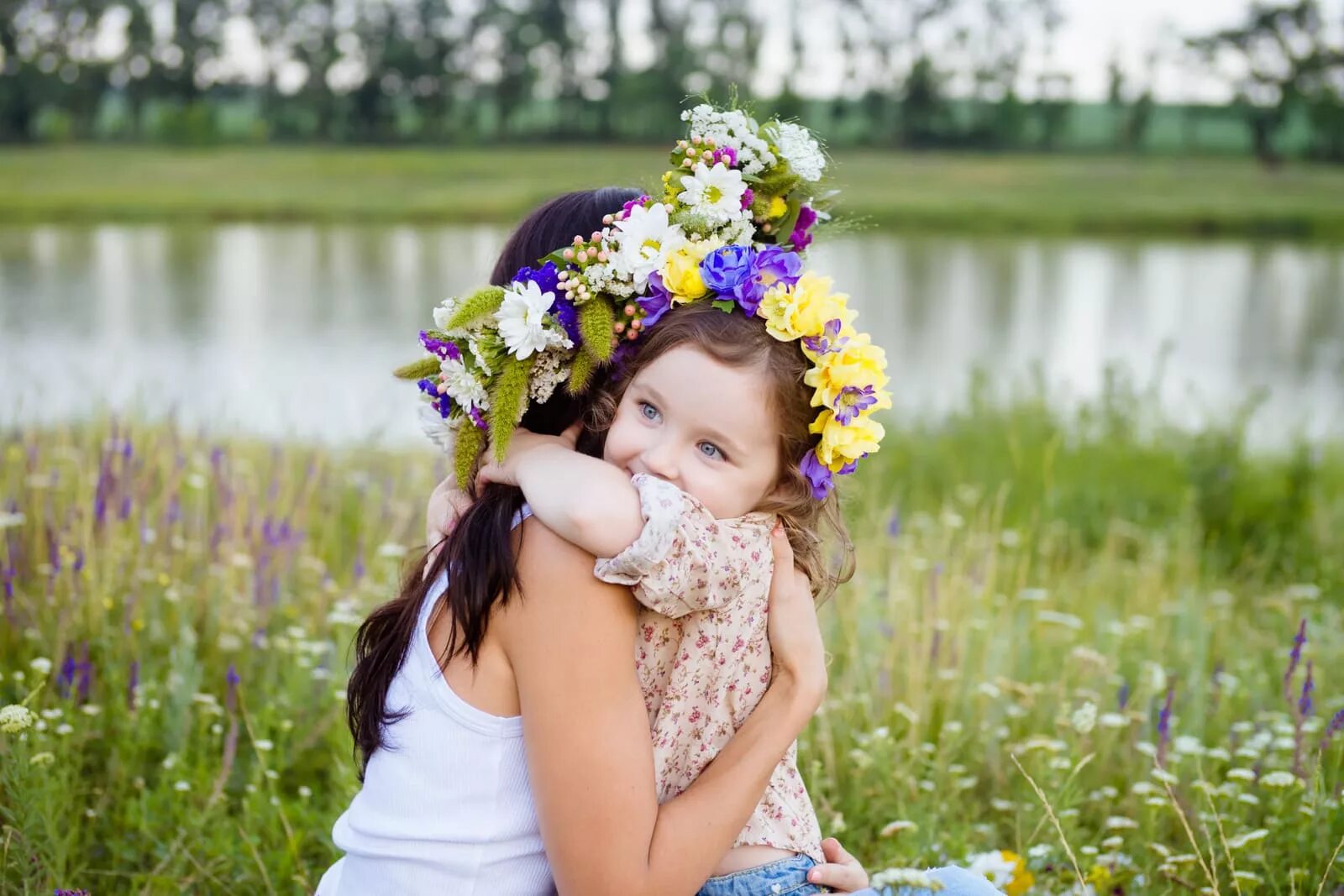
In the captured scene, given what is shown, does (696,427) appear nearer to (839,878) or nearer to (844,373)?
(844,373)

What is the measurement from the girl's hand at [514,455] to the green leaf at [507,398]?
0.02 metres

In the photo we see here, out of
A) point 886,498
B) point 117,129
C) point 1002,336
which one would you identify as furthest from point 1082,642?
point 117,129

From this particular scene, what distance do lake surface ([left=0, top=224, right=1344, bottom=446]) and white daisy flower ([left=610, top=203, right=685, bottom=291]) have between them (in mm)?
→ 491

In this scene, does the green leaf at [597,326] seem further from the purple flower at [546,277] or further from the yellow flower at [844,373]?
the yellow flower at [844,373]

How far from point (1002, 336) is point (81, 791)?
730 inches

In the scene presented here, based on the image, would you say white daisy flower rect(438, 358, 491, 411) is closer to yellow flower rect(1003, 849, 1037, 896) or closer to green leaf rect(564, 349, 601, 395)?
green leaf rect(564, 349, 601, 395)

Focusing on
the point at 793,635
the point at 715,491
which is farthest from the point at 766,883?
the point at 715,491

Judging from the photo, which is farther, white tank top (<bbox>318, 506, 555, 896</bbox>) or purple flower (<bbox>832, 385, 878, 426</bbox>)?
purple flower (<bbox>832, 385, 878, 426</bbox>)

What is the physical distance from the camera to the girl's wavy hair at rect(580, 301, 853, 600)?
2.06m

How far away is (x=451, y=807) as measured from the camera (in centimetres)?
189

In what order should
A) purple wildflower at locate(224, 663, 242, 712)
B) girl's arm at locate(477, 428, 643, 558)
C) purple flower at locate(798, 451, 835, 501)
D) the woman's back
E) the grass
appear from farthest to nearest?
purple wildflower at locate(224, 663, 242, 712)
the grass
purple flower at locate(798, 451, 835, 501)
the woman's back
girl's arm at locate(477, 428, 643, 558)

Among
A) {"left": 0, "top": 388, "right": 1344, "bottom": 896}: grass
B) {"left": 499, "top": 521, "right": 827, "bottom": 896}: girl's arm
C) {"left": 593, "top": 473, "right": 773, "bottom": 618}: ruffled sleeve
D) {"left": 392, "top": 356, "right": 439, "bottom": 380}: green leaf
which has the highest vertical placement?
{"left": 392, "top": 356, "right": 439, "bottom": 380}: green leaf

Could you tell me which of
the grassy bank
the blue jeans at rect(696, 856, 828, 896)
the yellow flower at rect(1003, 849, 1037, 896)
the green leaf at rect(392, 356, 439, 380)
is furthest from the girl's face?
the grassy bank

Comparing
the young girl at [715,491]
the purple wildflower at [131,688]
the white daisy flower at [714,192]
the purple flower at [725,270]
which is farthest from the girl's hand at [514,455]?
the purple wildflower at [131,688]
